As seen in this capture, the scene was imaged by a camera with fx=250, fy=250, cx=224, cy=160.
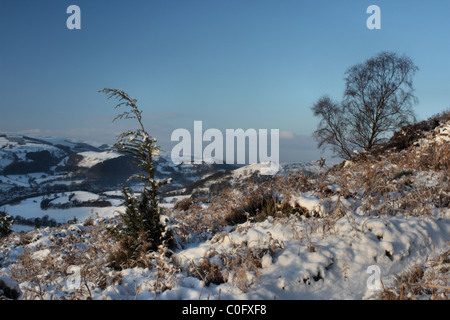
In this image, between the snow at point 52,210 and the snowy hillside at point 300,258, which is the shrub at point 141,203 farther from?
the snow at point 52,210

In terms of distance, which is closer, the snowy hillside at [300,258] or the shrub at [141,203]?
the snowy hillside at [300,258]

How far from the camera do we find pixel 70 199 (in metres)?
133

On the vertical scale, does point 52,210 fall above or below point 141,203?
below

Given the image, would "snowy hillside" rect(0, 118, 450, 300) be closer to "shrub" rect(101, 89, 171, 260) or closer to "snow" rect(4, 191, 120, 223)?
"shrub" rect(101, 89, 171, 260)

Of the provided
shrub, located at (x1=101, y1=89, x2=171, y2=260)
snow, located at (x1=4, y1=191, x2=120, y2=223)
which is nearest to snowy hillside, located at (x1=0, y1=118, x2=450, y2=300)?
shrub, located at (x1=101, y1=89, x2=171, y2=260)

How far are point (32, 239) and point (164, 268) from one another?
8519mm

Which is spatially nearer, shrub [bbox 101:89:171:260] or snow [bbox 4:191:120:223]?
shrub [bbox 101:89:171:260]

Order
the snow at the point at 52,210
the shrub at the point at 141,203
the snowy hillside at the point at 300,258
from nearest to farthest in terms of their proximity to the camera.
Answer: the snowy hillside at the point at 300,258 < the shrub at the point at 141,203 < the snow at the point at 52,210

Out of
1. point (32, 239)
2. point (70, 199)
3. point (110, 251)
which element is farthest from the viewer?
point (70, 199)

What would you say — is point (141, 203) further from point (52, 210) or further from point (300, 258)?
point (52, 210)

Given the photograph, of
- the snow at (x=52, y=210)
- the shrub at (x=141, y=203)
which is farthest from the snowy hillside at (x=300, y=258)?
the snow at (x=52, y=210)

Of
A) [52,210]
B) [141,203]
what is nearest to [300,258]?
[141,203]
